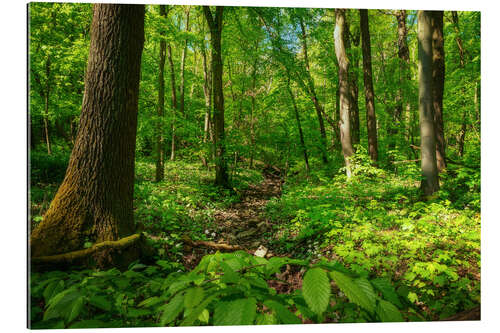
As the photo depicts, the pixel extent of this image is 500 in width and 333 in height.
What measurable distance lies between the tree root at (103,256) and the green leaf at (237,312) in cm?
172

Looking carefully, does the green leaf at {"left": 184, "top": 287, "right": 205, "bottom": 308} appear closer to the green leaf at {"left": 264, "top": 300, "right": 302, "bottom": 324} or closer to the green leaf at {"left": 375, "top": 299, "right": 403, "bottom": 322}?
the green leaf at {"left": 264, "top": 300, "right": 302, "bottom": 324}

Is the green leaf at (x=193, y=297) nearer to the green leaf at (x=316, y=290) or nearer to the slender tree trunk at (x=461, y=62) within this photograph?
the green leaf at (x=316, y=290)

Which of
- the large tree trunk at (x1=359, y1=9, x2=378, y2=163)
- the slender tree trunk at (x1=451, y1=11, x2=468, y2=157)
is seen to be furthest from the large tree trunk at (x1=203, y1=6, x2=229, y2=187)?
the slender tree trunk at (x1=451, y1=11, x2=468, y2=157)

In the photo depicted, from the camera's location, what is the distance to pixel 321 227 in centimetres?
304

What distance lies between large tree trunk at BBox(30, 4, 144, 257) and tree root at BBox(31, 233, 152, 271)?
0.07m

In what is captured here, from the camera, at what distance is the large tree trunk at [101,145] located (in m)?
2.09

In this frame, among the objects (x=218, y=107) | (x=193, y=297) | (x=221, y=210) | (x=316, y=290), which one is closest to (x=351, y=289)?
(x=316, y=290)

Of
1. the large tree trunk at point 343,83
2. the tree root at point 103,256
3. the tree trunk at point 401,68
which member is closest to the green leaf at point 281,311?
the tree root at point 103,256

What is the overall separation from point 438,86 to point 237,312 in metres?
5.09

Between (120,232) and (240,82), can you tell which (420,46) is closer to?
(120,232)

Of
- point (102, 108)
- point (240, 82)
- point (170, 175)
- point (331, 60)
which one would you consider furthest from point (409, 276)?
point (240, 82)

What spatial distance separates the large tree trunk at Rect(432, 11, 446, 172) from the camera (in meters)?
3.98

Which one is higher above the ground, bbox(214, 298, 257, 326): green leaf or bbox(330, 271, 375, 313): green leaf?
bbox(330, 271, 375, 313): green leaf
